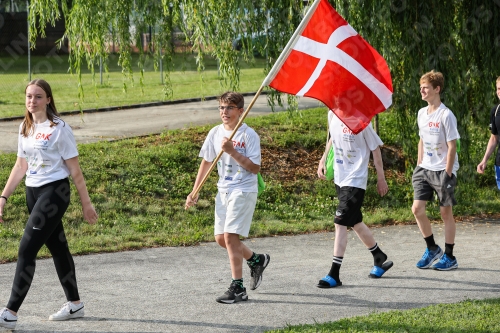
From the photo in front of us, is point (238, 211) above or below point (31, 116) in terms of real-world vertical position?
below

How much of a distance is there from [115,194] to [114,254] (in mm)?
2343

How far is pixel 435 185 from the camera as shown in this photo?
7.64 m

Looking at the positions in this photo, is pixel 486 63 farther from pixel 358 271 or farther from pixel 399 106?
pixel 358 271

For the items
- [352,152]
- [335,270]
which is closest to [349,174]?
[352,152]

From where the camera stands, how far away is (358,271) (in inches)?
300

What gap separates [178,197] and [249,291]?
163 inches

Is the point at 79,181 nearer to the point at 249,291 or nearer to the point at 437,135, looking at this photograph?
the point at 249,291

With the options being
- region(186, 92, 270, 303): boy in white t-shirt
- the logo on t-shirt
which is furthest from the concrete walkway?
the logo on t-shirt

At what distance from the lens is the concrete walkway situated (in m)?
6.05

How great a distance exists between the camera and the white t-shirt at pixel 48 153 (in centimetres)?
587

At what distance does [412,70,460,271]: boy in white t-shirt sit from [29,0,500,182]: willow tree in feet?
8.59

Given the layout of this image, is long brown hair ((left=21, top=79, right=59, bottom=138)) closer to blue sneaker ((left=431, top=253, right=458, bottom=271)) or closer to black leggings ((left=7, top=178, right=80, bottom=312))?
black leggings ((left=7, top=178, right=80, bottom=312))

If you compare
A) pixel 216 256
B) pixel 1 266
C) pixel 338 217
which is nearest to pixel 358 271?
pixel 338 217

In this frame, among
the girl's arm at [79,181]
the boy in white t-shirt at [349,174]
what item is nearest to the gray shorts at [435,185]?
the boy in white t-shirt at [349,174]
